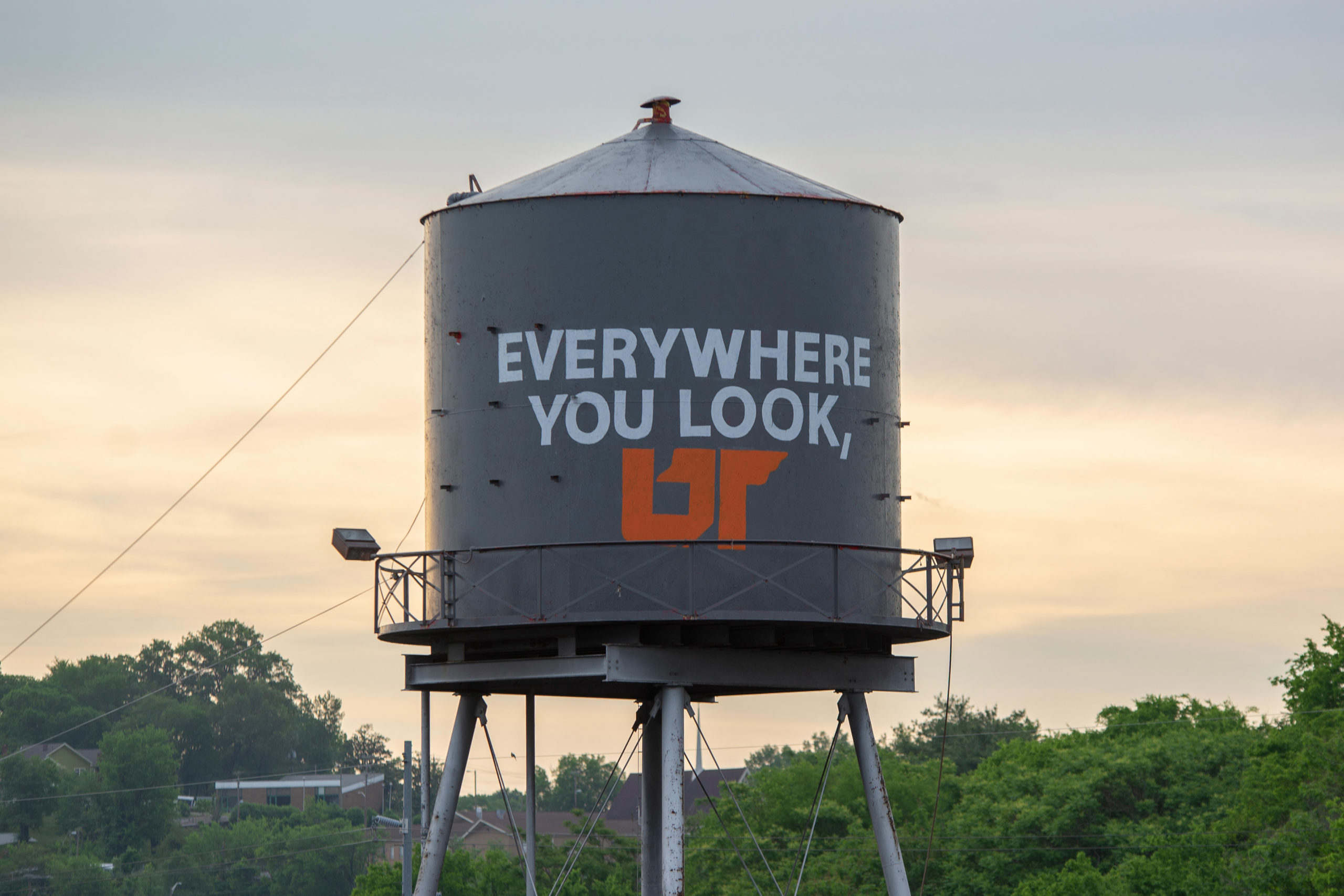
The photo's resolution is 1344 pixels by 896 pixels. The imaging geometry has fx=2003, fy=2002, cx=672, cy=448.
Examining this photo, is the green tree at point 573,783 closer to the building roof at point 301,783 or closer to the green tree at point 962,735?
the building roof at point 301,783

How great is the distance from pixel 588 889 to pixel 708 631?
53.2 meters

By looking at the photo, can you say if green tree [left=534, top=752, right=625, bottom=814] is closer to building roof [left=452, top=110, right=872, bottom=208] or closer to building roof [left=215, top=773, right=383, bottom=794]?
building roof [left=215, top=773, right=383, bottom=794]

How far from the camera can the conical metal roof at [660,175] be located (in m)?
24.2

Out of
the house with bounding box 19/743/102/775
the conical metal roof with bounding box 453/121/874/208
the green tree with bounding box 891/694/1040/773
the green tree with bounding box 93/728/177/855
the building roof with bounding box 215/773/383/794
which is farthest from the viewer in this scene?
the building roof with bounding box 215/773/383/794

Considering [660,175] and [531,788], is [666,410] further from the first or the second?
[531,788]

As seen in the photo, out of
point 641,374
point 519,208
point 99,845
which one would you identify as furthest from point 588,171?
point 99,845

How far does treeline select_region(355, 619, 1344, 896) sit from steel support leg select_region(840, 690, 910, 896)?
29.6 ft

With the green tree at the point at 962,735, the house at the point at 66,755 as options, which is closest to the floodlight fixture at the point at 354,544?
the green tree at the point at 962,735

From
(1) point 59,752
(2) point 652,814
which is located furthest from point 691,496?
(1) point 59,752

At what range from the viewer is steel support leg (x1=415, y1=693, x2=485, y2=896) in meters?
25.5

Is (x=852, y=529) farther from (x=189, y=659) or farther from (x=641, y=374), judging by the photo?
(x=189, y=659)

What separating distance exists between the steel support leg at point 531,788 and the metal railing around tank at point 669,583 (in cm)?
297

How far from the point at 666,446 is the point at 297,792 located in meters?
123

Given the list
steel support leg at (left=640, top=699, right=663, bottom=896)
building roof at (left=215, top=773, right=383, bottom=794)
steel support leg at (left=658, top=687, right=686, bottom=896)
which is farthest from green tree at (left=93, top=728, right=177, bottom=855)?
steel support leg at (left=658, top=687, right=686, bottom=896)
